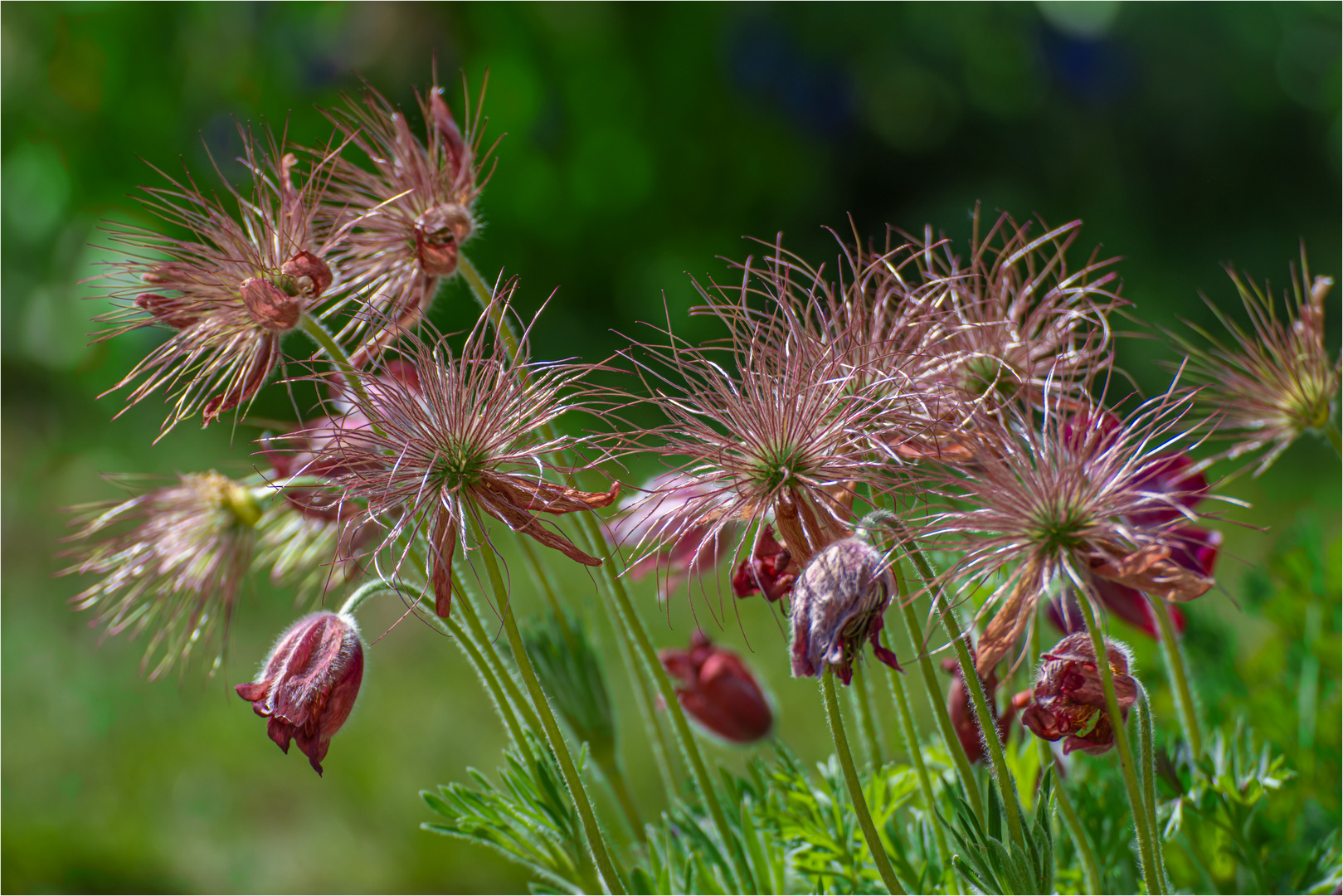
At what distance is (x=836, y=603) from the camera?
1.52 ft

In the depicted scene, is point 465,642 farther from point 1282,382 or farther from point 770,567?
point 1282,382

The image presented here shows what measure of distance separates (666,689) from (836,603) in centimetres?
24

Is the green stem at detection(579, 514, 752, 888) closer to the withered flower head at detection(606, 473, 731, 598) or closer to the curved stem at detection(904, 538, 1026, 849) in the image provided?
the withered flower head at detection(606, 473, 731, 598)

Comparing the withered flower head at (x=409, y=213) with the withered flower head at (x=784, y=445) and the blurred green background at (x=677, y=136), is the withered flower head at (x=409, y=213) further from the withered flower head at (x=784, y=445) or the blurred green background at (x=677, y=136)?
the blurred green background at (x=677, y=136)

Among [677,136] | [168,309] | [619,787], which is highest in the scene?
[677,136]

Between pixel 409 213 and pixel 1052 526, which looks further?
pixel 409 213

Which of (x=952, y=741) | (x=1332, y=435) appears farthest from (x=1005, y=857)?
(x=1332, y=435)

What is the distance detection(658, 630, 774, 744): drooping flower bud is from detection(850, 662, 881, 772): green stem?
3.4 inches

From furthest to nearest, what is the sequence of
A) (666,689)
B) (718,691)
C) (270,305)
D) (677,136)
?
(677,136) → (718,691) → (666,689) → (270,305)

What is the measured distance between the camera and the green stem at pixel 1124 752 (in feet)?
1.54

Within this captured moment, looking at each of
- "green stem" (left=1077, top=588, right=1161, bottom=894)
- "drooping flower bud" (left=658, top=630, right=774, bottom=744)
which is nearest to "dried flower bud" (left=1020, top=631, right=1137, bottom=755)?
"green stem" (left=1077, top=588, right=1161, bottom=894)

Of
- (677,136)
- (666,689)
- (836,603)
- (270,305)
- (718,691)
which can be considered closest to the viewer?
(836,603)

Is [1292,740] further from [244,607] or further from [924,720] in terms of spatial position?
[244,607]

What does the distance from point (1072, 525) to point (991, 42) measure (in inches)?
109
